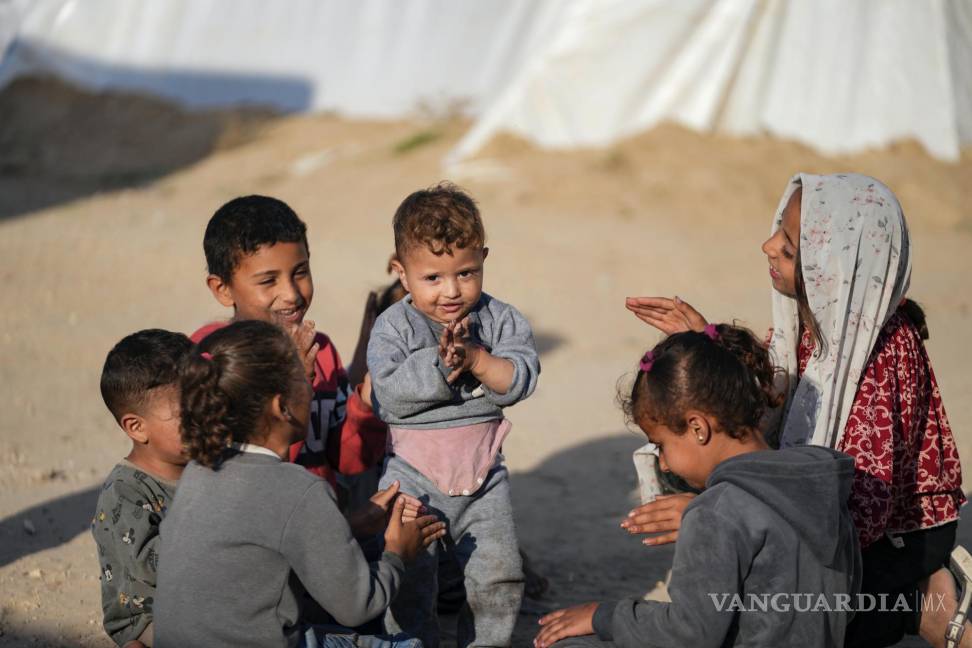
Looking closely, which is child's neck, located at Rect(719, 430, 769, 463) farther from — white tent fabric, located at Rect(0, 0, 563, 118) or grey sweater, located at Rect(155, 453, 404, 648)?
white tent fabric, located at Rect(0, 0, 563, 118)

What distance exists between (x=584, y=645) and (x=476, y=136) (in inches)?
380

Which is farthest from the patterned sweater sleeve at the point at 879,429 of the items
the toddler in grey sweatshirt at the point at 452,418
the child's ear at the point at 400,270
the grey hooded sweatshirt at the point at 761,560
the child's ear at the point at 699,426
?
the child's ear at the point at 400,270

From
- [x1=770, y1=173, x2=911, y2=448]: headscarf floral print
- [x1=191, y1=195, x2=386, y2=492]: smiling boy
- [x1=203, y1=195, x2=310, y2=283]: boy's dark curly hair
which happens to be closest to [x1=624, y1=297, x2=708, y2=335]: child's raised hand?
[x1=770, y1=173, x2=911, y2=448]: headscarf floral print

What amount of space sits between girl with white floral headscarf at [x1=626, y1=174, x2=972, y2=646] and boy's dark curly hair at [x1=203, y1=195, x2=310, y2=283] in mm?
1220

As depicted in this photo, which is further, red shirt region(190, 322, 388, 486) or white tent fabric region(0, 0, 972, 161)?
white tent fabric region(0, 0, 972, 161)

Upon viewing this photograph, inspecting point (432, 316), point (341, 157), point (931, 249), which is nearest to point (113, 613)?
point (432, 316)

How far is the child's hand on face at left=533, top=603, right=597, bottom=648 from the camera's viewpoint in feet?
9.89

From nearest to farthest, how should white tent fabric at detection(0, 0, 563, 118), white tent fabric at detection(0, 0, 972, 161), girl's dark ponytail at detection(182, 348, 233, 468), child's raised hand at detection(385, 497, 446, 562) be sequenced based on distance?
girl's dark ponytail at detection(182, 348, 233, 468) → child's raised hand at detection(385, 497, 446, 562) → white tent fabric at detection(0, 0, 972, 161) → white tent fabric at detection(0, 0, 563, 118)

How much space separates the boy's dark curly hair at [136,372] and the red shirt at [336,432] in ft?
0.77

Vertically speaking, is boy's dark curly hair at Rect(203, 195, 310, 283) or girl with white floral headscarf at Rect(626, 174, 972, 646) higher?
boy's dark curly hair at Rect(203, 195, 310, 283)

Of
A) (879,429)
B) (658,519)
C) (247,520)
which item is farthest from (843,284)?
(247,520)

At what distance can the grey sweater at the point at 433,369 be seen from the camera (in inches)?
124

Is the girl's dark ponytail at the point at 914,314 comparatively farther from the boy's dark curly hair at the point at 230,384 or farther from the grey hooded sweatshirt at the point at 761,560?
the boy's dark curly hair at the point at 230,384

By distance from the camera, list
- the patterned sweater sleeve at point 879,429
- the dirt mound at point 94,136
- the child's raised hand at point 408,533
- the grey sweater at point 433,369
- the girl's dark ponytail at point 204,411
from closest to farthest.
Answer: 1. the girl's dark ponytail at point 204,411
2. the child's raised hand at point 408,533
3. the grey sweater at point 433,369
4. the patterned sweater sleeve at point 879,429
5. the dirt mound at point 94,136
